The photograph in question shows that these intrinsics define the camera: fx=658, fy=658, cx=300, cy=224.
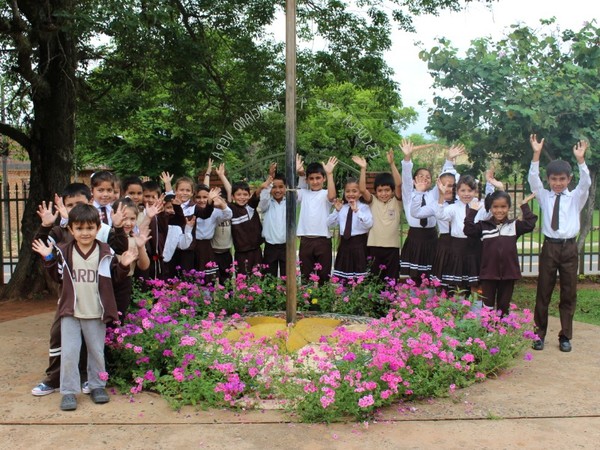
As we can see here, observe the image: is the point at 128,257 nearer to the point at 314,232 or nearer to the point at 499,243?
the point at 314,232

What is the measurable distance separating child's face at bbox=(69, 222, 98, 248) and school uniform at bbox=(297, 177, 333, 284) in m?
2.61

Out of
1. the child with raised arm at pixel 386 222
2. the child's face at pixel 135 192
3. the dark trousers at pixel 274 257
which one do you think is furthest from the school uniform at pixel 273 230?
the child's face at pixel 135 192

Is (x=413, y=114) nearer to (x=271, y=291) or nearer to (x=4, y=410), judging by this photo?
(x=271, y=291)

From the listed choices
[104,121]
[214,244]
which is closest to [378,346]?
[214,244]

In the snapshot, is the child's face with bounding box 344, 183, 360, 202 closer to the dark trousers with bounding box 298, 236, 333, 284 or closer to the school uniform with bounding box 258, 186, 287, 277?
the dark trousers with bounding box 298, 236, 333, 284

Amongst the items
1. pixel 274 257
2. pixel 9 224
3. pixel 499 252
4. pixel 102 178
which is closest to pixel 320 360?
pixel 499 252

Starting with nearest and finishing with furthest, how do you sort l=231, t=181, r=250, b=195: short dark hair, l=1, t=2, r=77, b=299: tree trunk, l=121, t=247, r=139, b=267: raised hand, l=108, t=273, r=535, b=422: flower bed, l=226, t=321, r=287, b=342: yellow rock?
l=108, t=273, r=535, b=422: flower bed
l=121, t=247, r=139, b=267: raised hand
l=226, t=321, r=287, b=342: yellow rock
l=231, t=181, r=250, b=195: short dark hair
l=1, t=2, r=77, b=299: tree trunk

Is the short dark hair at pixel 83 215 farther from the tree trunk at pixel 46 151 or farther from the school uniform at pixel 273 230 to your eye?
the tree trunk at pixel 46 151

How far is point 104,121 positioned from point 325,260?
5185 mm

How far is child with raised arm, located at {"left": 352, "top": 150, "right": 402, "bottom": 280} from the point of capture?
6352 mm

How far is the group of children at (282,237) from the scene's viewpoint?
4.22 m

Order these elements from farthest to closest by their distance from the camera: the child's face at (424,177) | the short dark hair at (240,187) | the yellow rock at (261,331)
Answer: the short dark hair at (240,187) < the child's face at (424,177) < the yellow rock at (261,331)

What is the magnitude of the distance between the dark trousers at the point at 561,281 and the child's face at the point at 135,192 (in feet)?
11.4

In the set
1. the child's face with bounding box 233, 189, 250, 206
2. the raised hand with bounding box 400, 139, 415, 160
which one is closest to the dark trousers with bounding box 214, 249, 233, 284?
the child's face with bounding box 233, 189, 250, 206
